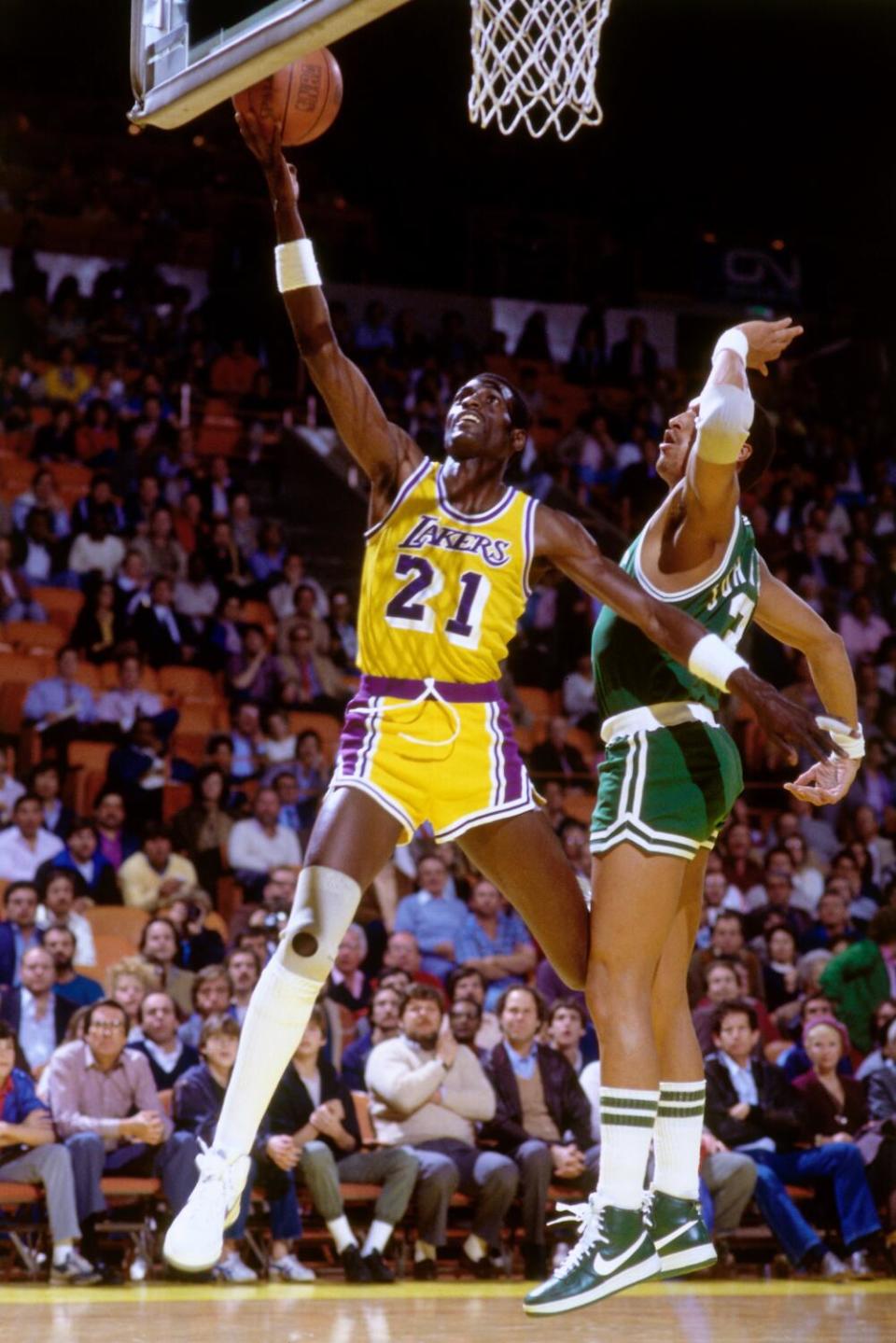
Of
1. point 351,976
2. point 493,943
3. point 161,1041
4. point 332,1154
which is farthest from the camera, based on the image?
point 493,943

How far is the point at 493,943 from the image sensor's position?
11.9 metres

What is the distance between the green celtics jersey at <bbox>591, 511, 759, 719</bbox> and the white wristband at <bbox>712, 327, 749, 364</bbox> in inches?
20.0

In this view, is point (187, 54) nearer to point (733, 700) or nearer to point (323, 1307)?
point (323, 1307)

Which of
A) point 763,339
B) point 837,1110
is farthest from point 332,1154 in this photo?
point 763,339

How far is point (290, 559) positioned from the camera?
15438 millimetres

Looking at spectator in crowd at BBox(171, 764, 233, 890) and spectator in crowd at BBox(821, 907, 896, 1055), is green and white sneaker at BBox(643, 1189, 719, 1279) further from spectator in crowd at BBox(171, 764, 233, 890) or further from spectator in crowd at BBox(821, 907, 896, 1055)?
spectator in crowd at BBox(171, 764, 233, 890)

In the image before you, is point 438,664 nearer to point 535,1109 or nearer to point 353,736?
point 353,736

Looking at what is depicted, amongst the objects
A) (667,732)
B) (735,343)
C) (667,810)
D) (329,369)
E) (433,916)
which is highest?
(735,343)

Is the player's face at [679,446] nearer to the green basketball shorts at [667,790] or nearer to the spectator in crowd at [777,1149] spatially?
the green basketball shorts at [667,790]

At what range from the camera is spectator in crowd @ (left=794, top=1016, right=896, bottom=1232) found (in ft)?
34.9

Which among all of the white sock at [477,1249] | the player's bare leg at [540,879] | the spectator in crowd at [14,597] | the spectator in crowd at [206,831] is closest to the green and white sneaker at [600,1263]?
the player's bare leg at [540,879]

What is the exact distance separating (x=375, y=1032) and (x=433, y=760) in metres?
5.41

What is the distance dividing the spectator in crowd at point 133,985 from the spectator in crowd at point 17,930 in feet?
1.92

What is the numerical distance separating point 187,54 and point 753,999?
7.47 m
